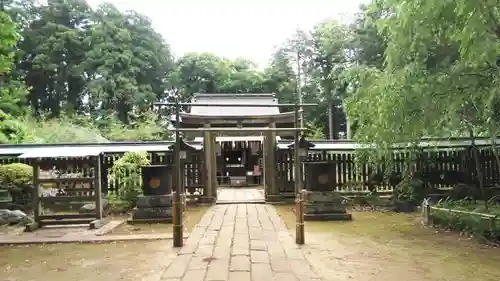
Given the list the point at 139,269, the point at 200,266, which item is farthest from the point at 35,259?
the point at 200,266

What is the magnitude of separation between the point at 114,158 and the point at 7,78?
16.5m

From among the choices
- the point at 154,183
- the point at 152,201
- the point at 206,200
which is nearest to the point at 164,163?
the point at 206,200

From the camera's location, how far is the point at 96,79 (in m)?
26.8

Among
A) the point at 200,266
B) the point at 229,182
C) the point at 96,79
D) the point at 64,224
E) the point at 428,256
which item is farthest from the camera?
the point at 96,79

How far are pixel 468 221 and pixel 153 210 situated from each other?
253 inches

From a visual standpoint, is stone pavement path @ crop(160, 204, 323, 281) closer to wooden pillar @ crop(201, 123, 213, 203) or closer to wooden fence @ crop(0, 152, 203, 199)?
wooden pillar @ crop(201, 123, 213, 203)

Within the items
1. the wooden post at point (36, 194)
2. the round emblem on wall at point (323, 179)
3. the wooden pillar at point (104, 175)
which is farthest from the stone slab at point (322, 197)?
the wooden pillar at point (104, 175)

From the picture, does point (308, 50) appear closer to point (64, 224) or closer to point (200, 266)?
point (64, 224)

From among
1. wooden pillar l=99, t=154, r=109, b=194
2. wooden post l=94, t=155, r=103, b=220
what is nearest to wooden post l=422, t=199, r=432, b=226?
wooden post l=94, t=155, r=103, b=220

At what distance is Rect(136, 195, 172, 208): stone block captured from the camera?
959 cm

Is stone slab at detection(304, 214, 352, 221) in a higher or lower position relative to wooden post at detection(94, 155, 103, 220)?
lower

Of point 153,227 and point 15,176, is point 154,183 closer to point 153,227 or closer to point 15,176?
point 153,227

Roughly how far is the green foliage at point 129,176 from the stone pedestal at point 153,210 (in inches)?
74.4

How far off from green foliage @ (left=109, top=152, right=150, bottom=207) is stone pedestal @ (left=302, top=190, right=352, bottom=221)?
4.69 m
